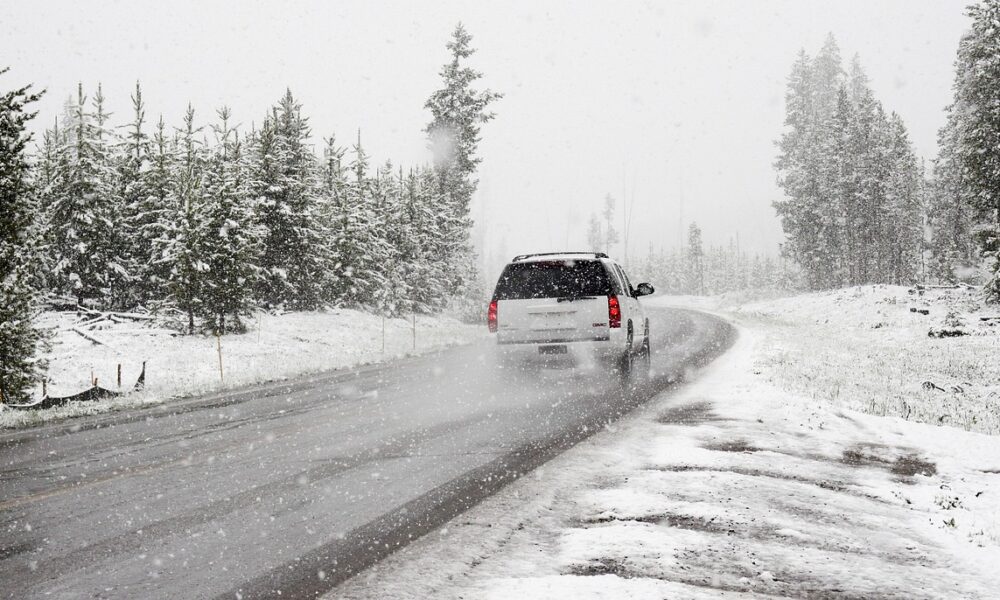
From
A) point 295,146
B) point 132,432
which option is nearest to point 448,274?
point 295,146

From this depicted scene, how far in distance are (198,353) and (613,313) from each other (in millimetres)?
14309

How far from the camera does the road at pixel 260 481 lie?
12.1 ft

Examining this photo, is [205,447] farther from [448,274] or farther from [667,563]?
[448,274]

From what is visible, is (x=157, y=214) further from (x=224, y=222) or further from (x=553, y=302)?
(x=553, y=302)

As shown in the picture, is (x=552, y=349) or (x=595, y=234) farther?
(x=595, y=234)

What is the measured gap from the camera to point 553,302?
443 inches

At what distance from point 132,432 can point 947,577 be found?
8.24 meters

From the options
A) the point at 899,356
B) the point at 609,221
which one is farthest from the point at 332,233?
the point at 609,221

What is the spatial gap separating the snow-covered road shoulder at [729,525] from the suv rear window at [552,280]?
450cm

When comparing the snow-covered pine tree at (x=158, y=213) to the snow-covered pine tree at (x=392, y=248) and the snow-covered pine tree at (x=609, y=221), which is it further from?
the snow-covered pine tree at (x=609, y=221)

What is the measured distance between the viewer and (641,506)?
4.49 m

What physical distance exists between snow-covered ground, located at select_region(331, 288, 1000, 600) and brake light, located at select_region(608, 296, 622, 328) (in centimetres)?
339

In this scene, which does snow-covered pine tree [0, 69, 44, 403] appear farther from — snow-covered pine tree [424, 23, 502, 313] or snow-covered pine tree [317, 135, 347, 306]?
snow-covered pine tree [424, 23, 502, 313]

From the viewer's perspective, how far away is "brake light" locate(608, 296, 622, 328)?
36.8ft
